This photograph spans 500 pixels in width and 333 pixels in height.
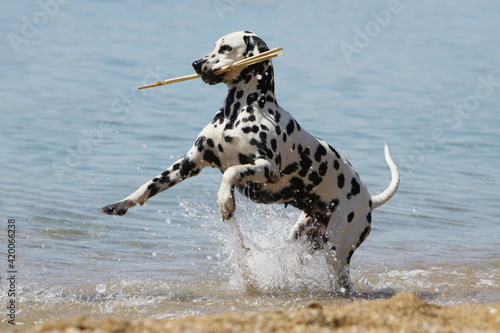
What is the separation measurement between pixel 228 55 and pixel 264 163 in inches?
33.4

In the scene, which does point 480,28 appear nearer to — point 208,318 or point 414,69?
point 414,69

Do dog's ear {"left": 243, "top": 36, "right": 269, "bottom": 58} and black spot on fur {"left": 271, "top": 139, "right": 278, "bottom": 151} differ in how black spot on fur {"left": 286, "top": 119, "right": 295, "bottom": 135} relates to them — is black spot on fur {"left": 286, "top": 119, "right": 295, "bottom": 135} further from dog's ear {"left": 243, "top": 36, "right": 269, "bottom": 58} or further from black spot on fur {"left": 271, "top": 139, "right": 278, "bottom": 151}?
dog's ear {"left": 243, "top": 36, "right": 269, "bottom": 58}

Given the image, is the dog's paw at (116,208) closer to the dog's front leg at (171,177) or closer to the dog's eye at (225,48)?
the dog's front leg at (171,177)

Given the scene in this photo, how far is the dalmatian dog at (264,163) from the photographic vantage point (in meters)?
5.48

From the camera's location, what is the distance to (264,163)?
17.6 ft

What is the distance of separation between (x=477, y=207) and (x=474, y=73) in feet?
36.9

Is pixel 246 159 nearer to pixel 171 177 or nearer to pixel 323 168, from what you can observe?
pixel 171 177

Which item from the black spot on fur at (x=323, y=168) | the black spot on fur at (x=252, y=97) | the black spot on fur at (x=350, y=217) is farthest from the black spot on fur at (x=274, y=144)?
the black spot on fur at (x=350, y=217)

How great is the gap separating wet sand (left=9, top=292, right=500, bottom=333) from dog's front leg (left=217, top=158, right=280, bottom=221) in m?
1.09

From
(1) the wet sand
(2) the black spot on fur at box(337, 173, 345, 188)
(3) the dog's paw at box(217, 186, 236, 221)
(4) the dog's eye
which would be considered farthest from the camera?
(2) the black spot on fur at box(337, 173, 345, 188)

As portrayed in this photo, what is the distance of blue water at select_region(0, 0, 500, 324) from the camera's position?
625 cm

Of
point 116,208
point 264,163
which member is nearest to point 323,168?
point 264,163

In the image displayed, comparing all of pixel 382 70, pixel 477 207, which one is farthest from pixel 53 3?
pixel 477 207

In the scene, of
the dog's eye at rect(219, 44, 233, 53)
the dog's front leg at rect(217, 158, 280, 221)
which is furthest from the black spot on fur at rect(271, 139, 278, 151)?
the dog's eye at rect(219, 44, 233, 53)
